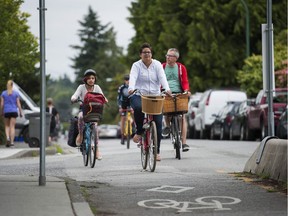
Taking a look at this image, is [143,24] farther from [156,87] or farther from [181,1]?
[156,87]

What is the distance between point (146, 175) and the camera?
1370 cm

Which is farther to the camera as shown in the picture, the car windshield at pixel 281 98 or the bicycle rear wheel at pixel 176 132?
the car windshield at pixel 281 98

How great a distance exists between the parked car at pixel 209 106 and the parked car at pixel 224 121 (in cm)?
95

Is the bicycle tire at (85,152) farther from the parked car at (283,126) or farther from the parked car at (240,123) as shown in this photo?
the parked car at (240,123)

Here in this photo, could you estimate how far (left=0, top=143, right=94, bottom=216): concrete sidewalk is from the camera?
9.26 m

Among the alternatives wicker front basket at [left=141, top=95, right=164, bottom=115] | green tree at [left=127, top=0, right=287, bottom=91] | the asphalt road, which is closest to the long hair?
the asphalt road

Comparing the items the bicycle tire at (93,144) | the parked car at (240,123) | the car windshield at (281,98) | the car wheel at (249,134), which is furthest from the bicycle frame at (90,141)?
the parked car at (240,123)

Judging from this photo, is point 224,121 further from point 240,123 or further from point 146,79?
point 146,79

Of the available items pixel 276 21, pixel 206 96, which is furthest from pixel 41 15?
pixel 276 21

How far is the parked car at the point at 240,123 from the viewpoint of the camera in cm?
3419

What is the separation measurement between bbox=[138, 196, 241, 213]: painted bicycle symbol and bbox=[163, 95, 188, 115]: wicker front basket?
6.55 metres

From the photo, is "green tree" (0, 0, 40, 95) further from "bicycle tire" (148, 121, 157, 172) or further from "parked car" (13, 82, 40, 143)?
"bicycle tire" (148, 121, 157, 172)

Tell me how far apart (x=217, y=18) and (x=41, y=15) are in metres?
49.5

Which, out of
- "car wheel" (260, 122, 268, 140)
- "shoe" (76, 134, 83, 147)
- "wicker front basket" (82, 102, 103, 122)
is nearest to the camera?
"wicker front basket" (82, 102, 103, 122)
